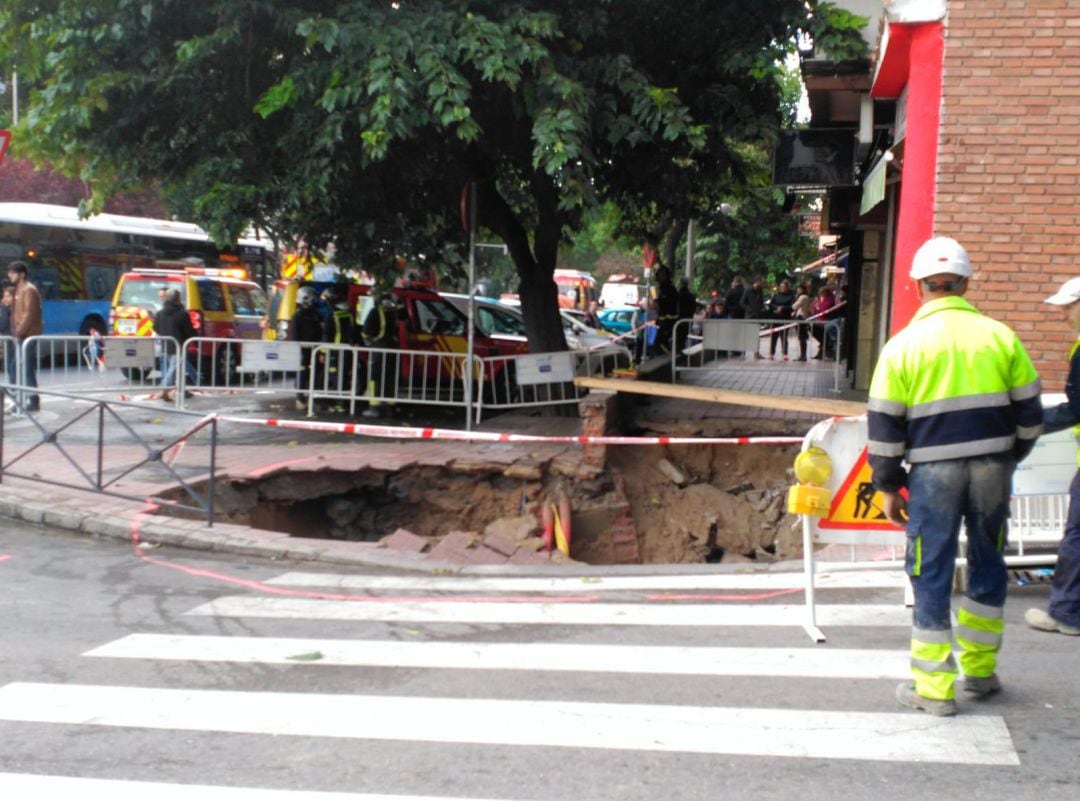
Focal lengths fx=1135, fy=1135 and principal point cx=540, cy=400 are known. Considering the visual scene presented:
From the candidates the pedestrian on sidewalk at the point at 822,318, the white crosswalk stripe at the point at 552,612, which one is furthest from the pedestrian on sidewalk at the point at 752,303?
the white crosswalk stripe at the point at 552,612

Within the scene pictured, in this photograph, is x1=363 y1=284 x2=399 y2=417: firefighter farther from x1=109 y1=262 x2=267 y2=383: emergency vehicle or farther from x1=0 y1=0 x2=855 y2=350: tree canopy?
x1=109 y1=262 x2=267 y2=383: emergency vehicle

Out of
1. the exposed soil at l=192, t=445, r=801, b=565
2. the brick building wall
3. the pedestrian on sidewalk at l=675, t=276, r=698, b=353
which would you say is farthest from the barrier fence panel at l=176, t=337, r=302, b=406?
the brick building wall

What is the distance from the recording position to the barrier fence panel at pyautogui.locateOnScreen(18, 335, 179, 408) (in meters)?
15.9

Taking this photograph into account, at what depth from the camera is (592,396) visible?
12.2m

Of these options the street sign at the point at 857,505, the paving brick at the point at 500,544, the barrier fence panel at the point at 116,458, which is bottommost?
the paving brick at the point at 500,544

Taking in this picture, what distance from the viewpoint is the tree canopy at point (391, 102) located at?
11164 millimetres

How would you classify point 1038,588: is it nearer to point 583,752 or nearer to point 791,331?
point 583,752

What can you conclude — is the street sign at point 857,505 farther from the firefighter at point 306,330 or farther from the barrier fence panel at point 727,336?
the barrier fence panel at point 727,336

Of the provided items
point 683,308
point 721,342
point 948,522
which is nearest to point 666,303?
point 683,308

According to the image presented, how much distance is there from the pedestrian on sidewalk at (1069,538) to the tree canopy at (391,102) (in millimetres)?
5737

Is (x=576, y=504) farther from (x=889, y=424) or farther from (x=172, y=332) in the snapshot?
(x=172, y=332)

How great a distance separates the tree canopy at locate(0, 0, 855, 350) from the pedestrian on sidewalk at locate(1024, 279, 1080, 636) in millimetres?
5737

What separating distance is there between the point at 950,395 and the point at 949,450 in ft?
0.76

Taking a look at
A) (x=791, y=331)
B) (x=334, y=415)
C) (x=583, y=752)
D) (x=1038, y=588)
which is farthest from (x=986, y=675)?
(x=791, y=331)
